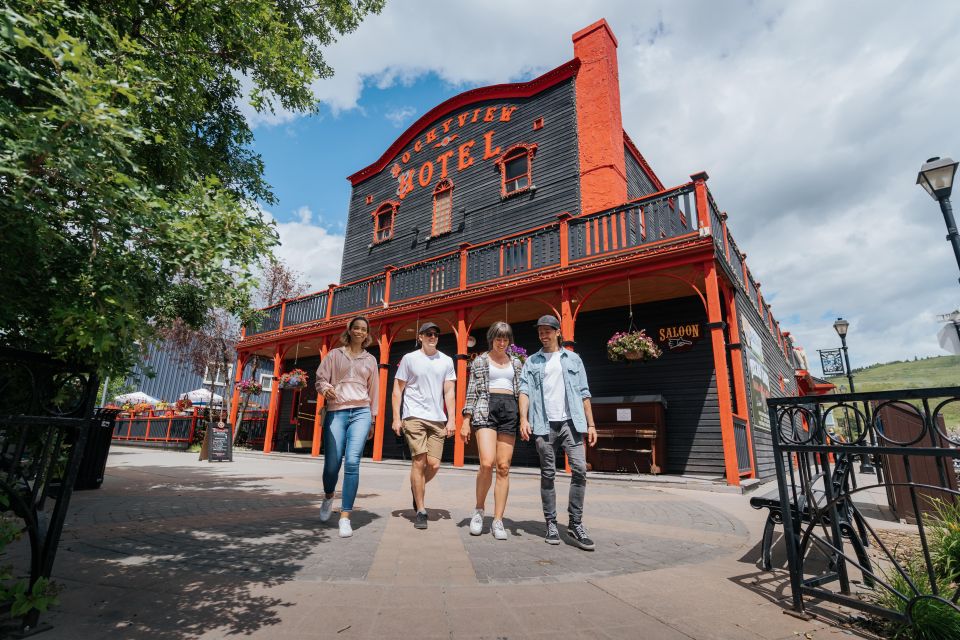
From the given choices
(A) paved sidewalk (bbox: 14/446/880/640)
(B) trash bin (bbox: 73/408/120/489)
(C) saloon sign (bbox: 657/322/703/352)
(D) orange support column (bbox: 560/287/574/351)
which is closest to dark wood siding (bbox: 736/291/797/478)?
(C) saloon sign (bbox: 657/322/703/352)

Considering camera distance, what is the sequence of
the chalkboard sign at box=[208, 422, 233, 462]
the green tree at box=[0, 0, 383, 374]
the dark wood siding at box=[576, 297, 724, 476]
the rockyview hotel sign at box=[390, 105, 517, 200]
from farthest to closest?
the rockyview hotel sign at box=[390, 105, 517, 200] < the chalkboard sign at box=[208, 422, 233, 462] < the dark wood siding at box=[576, 297, 724, 476] < the green tree at box=[0, 0, 383, 374]

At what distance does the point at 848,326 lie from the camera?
15.8 meters

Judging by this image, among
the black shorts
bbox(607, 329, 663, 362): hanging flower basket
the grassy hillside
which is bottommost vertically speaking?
the black shorts

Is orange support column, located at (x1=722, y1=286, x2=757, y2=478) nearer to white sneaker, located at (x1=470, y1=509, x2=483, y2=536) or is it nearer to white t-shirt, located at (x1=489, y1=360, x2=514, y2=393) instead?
white t-shirt, located at (x1=489, y1=360, x2=514, y2=393)

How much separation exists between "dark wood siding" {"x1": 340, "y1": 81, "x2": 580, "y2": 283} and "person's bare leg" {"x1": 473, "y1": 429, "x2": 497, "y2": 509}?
9.50 m

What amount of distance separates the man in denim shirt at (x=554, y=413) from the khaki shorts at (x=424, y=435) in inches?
29.4

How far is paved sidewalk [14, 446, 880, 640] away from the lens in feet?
6.49

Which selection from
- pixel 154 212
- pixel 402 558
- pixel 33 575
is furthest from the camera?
pixel 402 558

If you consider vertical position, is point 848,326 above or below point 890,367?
below

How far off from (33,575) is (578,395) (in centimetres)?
333

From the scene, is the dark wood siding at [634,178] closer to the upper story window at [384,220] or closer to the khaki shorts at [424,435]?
the upper story window at [384,220]

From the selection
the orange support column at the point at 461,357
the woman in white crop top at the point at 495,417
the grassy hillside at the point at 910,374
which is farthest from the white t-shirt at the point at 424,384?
the grassy hillside at the point at 910,374

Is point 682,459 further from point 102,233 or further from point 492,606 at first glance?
point 102,233

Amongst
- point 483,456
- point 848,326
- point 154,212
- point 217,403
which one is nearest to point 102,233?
point 154,212
